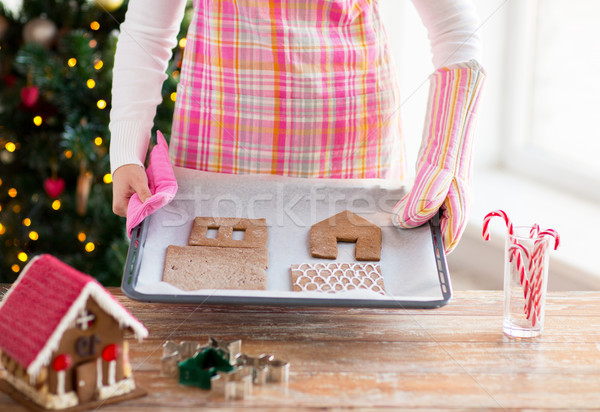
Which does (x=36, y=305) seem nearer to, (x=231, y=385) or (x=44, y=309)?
(x=44, y=309)

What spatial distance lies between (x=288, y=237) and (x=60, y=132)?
1.04 metres

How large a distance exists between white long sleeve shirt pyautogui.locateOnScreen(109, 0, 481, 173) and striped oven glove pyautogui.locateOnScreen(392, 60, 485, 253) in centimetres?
7

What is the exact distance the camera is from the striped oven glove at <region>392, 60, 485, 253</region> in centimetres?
95

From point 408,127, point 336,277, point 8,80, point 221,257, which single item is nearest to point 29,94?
point 8,80

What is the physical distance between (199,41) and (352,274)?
0.48 metres

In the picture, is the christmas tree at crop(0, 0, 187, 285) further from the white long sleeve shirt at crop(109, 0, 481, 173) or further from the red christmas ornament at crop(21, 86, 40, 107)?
the white long sleeve shirt at crop(109, 0, 481, 173)

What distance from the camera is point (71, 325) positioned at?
652 millimetres

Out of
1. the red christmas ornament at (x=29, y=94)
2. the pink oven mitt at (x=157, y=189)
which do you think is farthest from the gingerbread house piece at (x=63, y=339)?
the red christmas ornament at (x=29, y=94)

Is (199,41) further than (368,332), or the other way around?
(199,41)

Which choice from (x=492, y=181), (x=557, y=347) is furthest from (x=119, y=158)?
(x=492, y=181)

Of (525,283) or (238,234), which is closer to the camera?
(525,283)

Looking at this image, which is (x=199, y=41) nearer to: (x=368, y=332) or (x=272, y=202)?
(x=272, y=202)

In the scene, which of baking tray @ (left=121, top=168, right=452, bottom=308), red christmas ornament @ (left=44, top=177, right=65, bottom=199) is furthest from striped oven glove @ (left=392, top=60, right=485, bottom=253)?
red christmas ornament @ (left=44, top=177, right=65, bottom=199)

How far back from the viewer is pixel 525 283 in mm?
871
